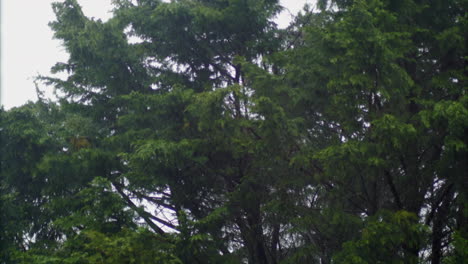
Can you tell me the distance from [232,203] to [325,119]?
2.40 meters

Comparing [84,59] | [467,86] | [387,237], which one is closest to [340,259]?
[387,237]

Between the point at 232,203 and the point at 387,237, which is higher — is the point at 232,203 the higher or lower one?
the higher one

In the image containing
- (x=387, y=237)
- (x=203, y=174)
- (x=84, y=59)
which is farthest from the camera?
(x=84, y=59)

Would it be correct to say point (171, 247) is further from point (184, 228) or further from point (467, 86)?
point (467, 86)

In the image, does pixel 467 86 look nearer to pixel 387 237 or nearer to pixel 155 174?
pixel 387 237

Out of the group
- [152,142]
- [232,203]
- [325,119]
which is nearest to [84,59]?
[152,142]

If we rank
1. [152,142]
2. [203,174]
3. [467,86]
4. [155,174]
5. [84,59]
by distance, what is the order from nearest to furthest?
[467,86] → [152,142] → [155,174] → [203,174] → [84,59]

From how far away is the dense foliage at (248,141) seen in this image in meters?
7.10

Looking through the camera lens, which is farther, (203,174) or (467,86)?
(203,174)

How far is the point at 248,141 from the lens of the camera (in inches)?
339

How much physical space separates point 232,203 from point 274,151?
1429 millimetres

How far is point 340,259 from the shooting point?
6.87 meters

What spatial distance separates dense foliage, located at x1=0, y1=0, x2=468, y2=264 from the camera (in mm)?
7102

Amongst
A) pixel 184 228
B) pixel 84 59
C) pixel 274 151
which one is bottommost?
pixel 184 228
